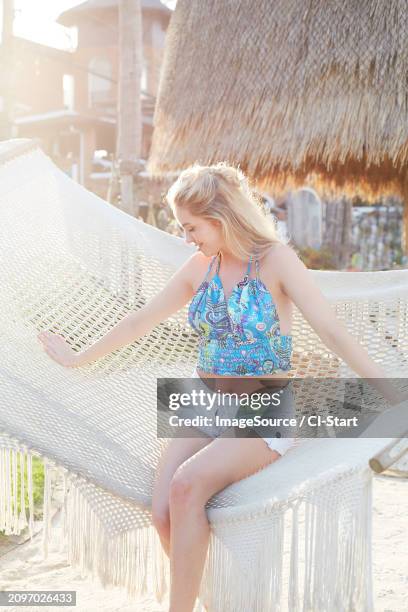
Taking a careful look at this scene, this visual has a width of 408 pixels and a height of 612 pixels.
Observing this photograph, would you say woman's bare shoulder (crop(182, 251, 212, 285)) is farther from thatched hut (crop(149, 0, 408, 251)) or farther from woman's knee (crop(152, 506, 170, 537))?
thatched hut (crop(149, 0, 408, 251))

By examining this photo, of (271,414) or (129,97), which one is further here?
(129,97)

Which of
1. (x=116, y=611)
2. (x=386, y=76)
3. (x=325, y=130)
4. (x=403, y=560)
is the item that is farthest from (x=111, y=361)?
(x=386, y=76)

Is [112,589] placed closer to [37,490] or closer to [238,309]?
[238,309]

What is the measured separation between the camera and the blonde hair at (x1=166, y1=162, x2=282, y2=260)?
1563 mm

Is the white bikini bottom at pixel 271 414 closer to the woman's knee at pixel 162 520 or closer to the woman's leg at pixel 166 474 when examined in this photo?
the woman's leg at pixel 166 474

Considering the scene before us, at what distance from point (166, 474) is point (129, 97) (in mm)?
3585

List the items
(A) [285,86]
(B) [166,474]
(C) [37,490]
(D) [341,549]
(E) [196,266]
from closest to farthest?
(D) [341,549]
(B) [166,474]
(E) [196,266]
(C) [37,490]
(A) [285,86]

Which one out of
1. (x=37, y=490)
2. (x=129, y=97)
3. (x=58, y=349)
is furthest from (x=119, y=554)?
(x=129, y=97)

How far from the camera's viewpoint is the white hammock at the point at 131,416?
1353mm

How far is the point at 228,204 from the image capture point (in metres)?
1.58

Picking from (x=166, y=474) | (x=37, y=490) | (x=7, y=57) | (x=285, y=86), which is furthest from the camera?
(x=7, y=57)

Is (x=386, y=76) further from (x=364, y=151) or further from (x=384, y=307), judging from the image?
(x=384, y=307)

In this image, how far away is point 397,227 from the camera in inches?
331

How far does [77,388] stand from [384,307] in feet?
2.87
